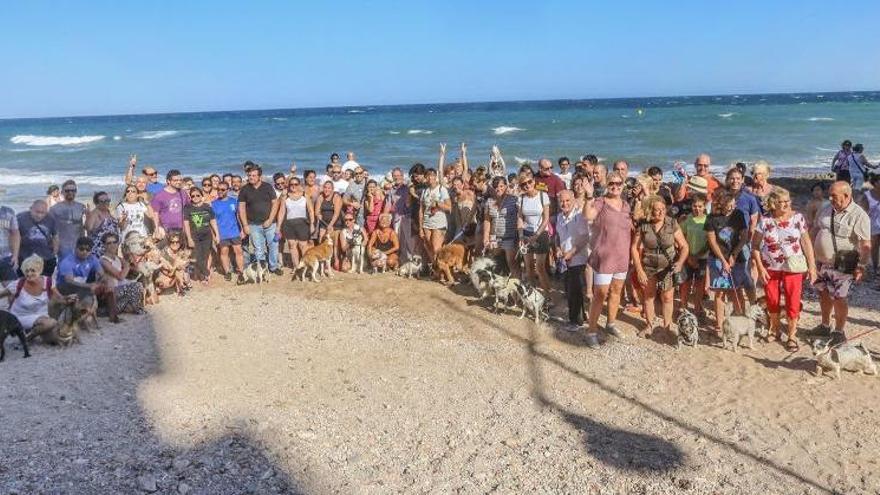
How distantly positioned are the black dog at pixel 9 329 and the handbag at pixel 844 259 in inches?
318

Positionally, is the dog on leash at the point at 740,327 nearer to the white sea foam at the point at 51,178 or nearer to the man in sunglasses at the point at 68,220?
the man in sunglasses at the point at 68,220

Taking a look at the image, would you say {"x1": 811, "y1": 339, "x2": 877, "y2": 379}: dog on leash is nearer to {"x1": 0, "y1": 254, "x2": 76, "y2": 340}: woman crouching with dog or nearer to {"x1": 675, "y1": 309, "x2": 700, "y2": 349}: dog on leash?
{"x1": 675, "y1": 309, "x2": 700, "y2": 349}: dog on leash

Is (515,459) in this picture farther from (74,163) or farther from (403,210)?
(74,163)

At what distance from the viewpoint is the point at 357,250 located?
10344 millimetres

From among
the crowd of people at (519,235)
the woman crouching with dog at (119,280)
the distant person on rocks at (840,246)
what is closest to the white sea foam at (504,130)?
the crowd of people at (519,235)

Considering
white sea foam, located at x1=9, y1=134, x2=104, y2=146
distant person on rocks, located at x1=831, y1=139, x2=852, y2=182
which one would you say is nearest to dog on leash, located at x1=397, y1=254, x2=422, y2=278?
distant person on rocks, located at x1=831, y1=139, x2=852, y2=182

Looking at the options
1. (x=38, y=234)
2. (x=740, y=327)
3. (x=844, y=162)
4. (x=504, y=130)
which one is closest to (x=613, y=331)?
(x=740, y=327)

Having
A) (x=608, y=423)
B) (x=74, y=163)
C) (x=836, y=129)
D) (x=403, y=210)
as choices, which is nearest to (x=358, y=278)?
(x=403, y=210)

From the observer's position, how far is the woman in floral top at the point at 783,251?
6.44 m

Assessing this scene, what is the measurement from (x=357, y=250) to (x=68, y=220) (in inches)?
156

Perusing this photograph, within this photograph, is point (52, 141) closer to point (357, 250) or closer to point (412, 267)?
point (357, 250)

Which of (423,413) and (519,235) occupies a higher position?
(519,235)

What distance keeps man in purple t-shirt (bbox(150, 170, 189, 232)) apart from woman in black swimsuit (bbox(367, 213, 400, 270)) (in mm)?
2778

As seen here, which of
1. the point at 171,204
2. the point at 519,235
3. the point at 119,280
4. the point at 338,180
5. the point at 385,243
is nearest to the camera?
the point at 119,280
